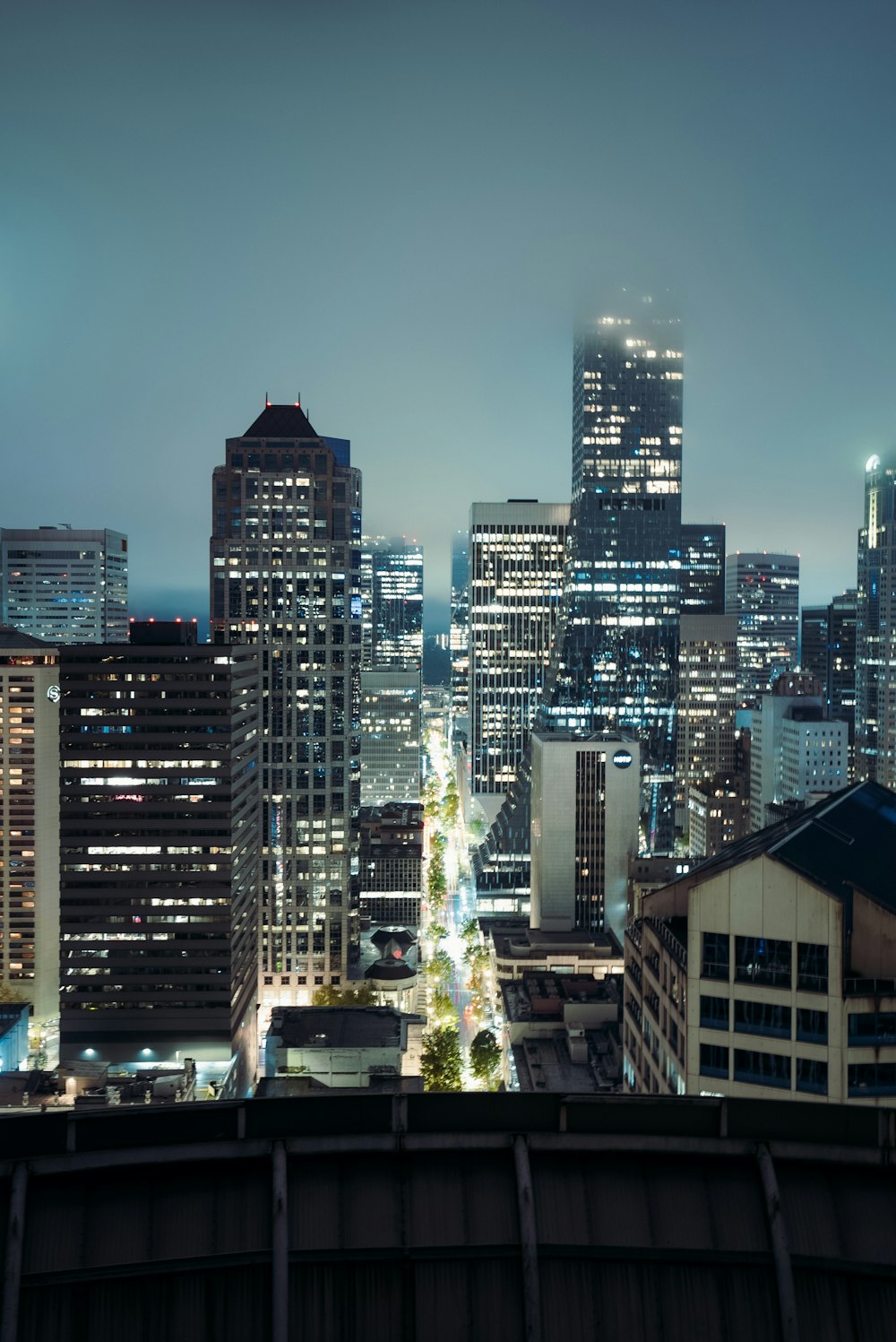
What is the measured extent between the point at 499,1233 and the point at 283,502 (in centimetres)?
12339

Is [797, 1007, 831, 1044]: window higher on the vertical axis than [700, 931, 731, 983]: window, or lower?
lower

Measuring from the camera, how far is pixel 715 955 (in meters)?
38.1

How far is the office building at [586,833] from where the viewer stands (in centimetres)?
11556

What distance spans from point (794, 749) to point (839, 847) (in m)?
138

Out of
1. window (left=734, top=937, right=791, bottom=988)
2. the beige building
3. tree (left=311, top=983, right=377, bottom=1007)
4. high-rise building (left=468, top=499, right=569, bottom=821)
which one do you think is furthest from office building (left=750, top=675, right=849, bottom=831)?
window (left=734, top=937, right=791, bottom=988)

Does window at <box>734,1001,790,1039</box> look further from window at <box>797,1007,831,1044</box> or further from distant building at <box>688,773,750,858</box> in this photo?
distant building at <box>688,773,750,858</box>

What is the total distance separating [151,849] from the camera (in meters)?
98.1

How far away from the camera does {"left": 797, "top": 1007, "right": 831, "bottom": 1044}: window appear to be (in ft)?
117

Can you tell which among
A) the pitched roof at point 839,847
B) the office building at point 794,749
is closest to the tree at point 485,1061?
the pitched roof at point 839,847

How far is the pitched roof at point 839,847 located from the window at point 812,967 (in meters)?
2.29

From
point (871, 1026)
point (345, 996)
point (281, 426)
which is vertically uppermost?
point (281, 426)

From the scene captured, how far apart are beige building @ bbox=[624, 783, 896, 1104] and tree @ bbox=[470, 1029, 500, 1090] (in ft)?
146

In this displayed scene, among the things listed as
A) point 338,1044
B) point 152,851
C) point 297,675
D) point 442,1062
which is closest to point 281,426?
A: point 297,675

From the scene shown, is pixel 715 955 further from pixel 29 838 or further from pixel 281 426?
pixel 281 426
